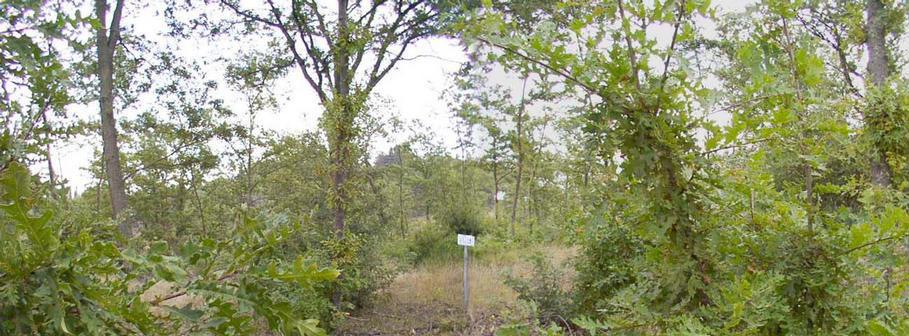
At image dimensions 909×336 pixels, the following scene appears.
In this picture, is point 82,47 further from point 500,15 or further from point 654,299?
point 654,299

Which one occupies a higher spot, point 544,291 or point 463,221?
point 463,221

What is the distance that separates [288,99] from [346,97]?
7.18 m

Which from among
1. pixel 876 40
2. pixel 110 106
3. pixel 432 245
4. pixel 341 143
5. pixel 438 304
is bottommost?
pixel 438 304

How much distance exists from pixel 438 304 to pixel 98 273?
8.74 m

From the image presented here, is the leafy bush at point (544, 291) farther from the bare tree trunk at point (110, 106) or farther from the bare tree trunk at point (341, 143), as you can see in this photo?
the bare tree trunk at point (110, 106)

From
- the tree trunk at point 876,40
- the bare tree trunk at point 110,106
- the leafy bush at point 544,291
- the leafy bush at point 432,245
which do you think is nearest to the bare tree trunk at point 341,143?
the leafy bush at point 544,291

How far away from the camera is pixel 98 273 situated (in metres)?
1.17

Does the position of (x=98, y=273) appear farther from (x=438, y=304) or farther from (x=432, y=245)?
(x=432, y=245)

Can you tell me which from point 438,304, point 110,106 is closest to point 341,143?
point 438,304

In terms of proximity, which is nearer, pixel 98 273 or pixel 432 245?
pixel 98 273

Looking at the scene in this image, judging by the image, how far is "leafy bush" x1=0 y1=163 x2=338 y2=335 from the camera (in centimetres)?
103

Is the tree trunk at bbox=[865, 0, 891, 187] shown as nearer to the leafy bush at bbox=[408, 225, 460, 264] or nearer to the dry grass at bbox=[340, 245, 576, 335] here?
the dry grass at bbox=[340, 245, 576, 335]

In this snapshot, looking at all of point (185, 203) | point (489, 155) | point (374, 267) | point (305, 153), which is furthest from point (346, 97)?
point (185, 203)

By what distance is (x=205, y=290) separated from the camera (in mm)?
1202
